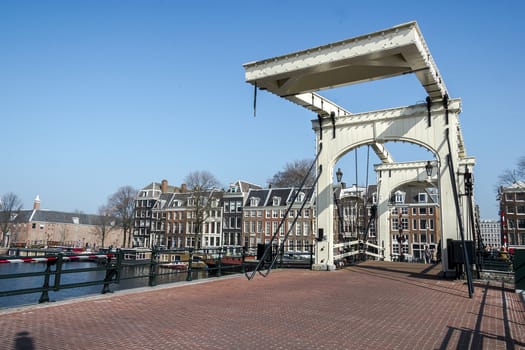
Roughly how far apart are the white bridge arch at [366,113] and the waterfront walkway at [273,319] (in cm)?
398

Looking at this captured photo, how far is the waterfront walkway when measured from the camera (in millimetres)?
4918

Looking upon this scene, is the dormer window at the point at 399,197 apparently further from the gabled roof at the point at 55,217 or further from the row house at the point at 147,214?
the gabled roof at the point at 55,217

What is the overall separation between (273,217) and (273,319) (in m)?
49.5

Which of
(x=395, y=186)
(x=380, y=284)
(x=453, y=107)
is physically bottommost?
(x=380, y=284)

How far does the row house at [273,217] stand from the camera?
53000mm

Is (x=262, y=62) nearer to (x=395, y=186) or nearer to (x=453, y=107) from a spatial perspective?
(x=453, y=107)

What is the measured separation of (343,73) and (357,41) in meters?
1.95

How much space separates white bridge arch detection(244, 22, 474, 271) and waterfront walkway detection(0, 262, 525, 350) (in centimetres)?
398

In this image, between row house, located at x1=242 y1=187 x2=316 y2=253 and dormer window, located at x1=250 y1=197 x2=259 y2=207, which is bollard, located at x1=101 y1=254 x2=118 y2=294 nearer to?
row house, located at x1=242 y1=187 x2=316 y2=253

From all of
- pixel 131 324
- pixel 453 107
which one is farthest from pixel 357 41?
pixel 131 324

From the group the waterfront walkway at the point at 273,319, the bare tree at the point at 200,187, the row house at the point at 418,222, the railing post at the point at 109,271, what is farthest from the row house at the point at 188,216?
the waterfront walkway at the point at 273,319

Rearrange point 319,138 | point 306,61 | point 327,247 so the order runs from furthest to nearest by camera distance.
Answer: point 319,138 < point 327,247 < point 306,61

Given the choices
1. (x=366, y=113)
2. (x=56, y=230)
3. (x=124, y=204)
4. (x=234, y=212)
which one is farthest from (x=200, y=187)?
(x=56, y=230)

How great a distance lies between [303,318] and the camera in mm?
6371
